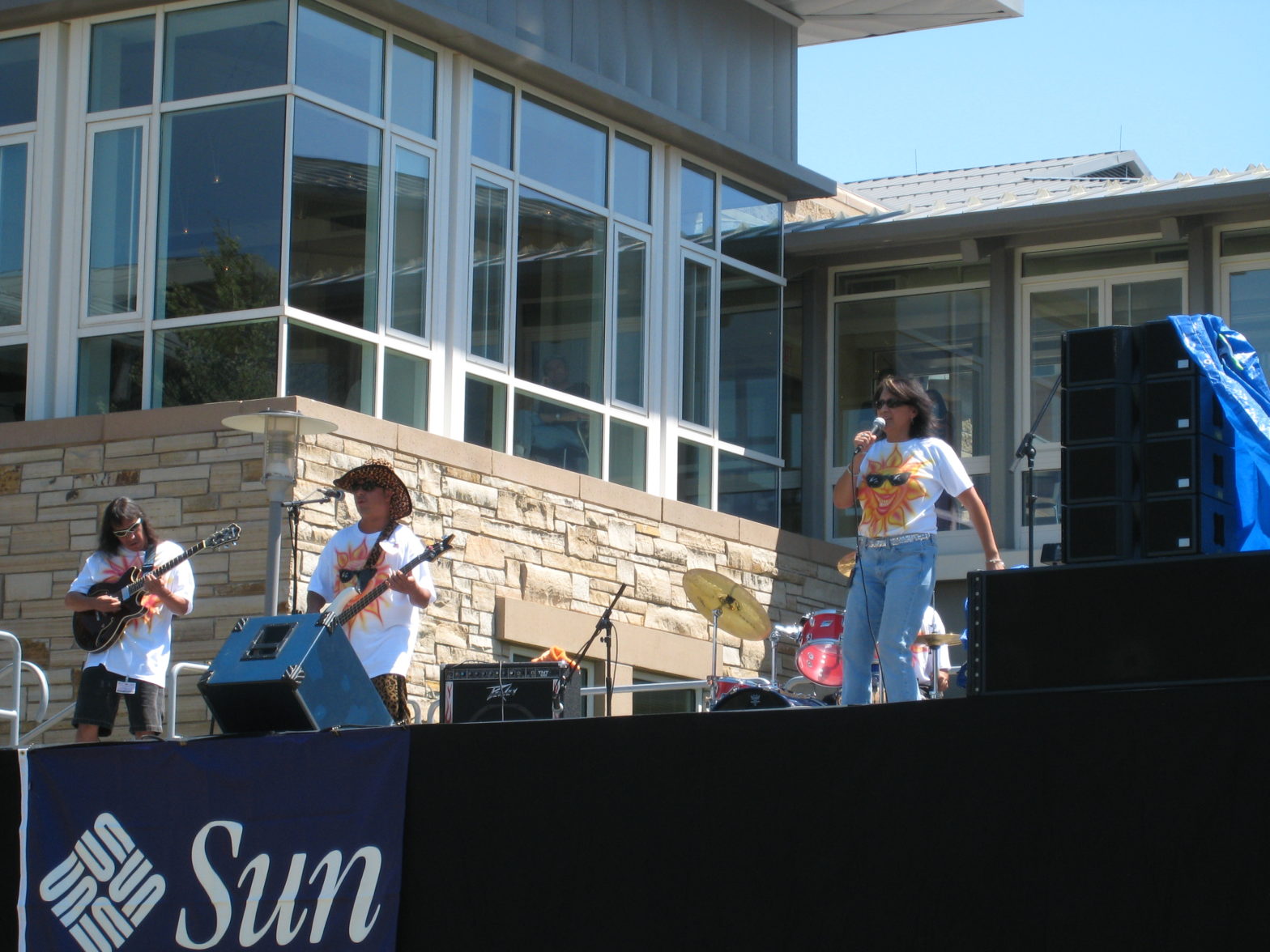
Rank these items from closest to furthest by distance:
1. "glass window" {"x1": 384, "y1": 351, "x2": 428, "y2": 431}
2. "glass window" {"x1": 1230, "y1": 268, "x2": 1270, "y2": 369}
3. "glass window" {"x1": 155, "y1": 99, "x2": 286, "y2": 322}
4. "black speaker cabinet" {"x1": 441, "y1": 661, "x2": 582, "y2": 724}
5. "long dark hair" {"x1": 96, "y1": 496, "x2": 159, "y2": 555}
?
1. "long dark hair" {"x1": 96, "y1": 496, "x2": 159, "y2": 555}
2. "black speaker cabinet" {"x1": 441, "y1": 661, "x2": 582, "y2": 724}
3. "glass window" {"x1": 155, "y1": 99, "x2": 286, "y2": 322}
4. "glass window" {"x1": 384, "y1": 351, "x2": 428, "y2": 431}
5. "glass window" {"x1": 1230, "y1": 268, "x2": 1270, "y2": 369}

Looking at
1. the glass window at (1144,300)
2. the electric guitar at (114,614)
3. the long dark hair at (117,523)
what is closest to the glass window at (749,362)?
the glass window at (1144,300)

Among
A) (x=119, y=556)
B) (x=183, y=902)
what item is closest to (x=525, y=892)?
(x=183, y=902)

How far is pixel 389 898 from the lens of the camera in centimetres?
650

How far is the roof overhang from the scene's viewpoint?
1538 centimetres

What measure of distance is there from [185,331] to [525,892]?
5.98 meters

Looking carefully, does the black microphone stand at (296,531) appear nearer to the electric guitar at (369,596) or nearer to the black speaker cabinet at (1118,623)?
the electric guitar at (369,596)

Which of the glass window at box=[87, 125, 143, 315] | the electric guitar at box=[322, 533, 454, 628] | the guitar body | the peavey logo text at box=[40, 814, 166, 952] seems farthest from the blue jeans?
the glass window at box=[87, 125, 143, 315]

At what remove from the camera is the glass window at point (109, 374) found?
1140 centimetres

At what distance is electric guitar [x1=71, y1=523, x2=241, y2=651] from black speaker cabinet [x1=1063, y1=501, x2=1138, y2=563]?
427 centimetres

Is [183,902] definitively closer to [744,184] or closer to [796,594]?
[796,594]

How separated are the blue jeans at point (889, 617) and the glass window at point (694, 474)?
6.24 meters

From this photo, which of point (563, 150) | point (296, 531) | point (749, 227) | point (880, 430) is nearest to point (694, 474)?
point (749, 227)

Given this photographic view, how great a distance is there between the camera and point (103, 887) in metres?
6.86

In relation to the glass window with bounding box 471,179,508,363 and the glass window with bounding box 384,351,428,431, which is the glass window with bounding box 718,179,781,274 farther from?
the glass window with bounding box 384,351,428,431
